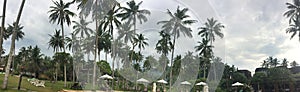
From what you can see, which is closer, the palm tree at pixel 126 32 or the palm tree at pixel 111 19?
the palm tree at pixel 126 32

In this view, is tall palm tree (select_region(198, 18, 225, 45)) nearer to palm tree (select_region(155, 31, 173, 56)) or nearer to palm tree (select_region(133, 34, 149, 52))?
palm tree (select_region(155, 31, 173, 56))

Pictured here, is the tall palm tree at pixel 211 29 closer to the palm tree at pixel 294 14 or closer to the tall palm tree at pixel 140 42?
the tall palm tree at pixel 140 42

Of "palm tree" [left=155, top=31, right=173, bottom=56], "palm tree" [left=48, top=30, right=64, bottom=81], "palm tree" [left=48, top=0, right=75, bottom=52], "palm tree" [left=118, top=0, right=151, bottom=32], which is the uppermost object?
"palm tree" [left=48, top=0, right=75, bottom=52]

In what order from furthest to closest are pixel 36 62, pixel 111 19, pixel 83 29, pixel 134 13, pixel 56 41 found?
pixel 36 62
pixel 56 41
pixel 111 19
pixel 83 29
pixel 134 13

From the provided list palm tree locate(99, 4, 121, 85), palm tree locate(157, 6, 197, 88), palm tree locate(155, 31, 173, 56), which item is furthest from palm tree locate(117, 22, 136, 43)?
palm tree locate(157, 6, 197, 88)

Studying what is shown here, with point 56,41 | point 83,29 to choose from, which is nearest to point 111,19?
point 83,29

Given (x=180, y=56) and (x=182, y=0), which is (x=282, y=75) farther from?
(x=182, y=0)

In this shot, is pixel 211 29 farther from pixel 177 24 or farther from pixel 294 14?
pixel 294 14

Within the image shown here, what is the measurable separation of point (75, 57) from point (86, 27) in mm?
1226

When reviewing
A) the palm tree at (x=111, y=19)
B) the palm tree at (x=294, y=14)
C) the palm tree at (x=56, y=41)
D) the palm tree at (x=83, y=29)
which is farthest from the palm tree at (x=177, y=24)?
the palm tree at (x=56, y=41)

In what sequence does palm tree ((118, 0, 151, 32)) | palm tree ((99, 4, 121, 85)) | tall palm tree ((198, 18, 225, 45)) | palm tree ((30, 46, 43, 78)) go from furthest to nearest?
palm tree ((30, 46, 43, 78)) < palm tree ((99, 4, 121, 85)) < palm tree ((118, 0, 151, 32)) < tall palm tree ((198, 18, 225, 45))

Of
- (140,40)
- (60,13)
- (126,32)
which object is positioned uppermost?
(60,13)

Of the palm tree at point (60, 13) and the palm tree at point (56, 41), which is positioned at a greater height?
the palm tree at point (60, 13)

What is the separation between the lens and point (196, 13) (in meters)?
7.42
